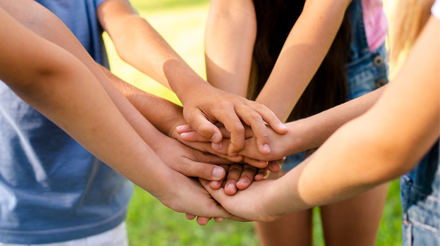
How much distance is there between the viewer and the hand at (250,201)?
3.08 ft

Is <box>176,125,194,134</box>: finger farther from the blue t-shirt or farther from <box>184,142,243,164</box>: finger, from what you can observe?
the blue t-shirt

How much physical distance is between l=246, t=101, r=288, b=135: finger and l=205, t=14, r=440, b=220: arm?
278mm

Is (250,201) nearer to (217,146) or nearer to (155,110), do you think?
(217,146)

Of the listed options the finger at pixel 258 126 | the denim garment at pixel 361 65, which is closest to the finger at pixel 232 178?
the finger at pixel 258 126

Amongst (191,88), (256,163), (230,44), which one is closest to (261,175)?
(256,163)

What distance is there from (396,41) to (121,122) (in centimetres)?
95

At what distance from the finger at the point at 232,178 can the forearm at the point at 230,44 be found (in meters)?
0.21

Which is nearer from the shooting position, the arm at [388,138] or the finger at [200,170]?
the arm at [388,138]

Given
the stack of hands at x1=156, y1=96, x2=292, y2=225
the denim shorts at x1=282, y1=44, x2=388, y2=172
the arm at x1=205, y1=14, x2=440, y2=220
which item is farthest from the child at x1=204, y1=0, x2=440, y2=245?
the denim shorts at x1=282, y1=44, x2=388, y2=172

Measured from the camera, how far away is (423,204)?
3.09 ft

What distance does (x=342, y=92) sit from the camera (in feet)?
4.47

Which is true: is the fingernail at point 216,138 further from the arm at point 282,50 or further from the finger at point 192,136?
the arm at point 282,50

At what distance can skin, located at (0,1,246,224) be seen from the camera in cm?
80

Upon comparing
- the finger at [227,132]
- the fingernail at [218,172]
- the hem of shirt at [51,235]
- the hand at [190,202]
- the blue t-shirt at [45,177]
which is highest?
the finger at [227,132]
